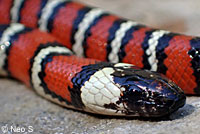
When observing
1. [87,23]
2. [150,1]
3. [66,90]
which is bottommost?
[66,90]

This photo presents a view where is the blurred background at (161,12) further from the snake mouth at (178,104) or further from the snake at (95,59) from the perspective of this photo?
the snake mouth at (178,104)

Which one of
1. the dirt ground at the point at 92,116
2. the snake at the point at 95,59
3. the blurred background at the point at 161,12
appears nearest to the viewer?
the dirt ground at the point at 92,116

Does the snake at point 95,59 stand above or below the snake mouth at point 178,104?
above

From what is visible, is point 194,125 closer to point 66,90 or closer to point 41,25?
point 66,90

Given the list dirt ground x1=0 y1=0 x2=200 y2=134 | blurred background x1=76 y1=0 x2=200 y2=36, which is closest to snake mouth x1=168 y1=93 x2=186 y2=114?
dirt ground x1=0 y1=0 x2=200 y2=134

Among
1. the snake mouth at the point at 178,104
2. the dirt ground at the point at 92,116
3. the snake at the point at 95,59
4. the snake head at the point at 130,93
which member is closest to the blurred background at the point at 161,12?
the dirt ground at the point at 92,116

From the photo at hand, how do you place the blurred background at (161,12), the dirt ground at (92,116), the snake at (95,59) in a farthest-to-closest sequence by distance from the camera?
1. the blurred background at (161,12)
2. the snake at (95,59)
3. the dirt ground at (92,116)

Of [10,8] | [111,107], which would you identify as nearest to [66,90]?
[111,107]
